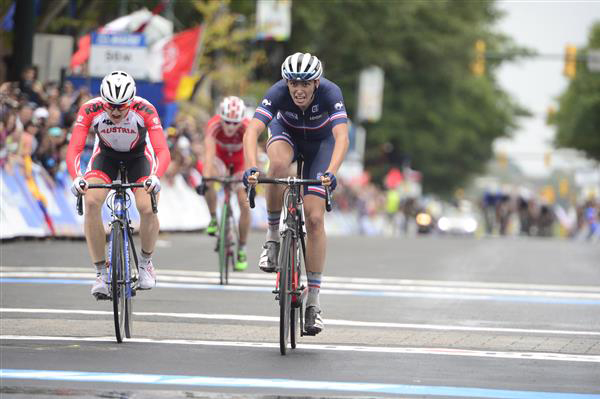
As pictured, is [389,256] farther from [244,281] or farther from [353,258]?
[244,281]

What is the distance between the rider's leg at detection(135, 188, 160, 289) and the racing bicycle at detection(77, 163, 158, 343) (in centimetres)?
8

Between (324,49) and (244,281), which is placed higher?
(324,49)

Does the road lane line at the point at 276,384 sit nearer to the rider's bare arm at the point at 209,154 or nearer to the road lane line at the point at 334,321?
the road lane line at the point at 334,321

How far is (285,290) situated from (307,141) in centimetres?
158

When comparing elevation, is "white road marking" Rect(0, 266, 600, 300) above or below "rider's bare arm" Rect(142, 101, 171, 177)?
below

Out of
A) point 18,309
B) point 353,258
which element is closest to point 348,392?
point 18,309

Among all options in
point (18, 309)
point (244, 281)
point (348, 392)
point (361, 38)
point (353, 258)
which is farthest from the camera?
point (361, 38)

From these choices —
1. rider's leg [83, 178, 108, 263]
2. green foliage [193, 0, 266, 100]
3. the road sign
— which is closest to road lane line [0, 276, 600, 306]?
rider's leg [83, 178, 108, 263]

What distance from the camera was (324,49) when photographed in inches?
2165

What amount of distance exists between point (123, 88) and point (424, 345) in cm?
279

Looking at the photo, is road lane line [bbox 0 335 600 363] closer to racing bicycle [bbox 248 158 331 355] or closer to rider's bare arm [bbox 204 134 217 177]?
racing bicycle [bbox 248 158 331 355]

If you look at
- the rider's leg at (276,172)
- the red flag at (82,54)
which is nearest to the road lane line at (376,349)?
the rider's leg at (276,172)

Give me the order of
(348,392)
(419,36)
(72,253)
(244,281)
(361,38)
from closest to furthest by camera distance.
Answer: (348,392) → (244,281) → (72,253) → (361,38) → (419,36)

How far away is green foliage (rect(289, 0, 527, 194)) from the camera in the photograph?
53.2m
